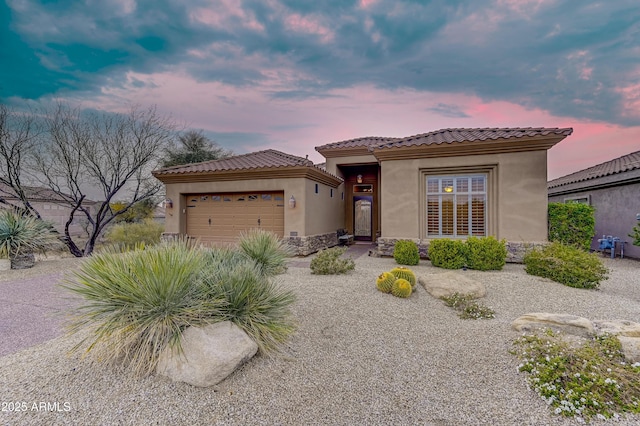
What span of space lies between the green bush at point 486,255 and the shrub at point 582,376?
4.82m

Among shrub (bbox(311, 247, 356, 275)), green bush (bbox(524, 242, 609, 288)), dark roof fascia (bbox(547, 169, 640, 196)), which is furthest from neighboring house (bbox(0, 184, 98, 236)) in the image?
dark roof fascia (bbox(547, 169, 640, 196))

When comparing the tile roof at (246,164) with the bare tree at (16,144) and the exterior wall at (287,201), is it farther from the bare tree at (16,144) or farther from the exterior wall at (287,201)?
the bare tree at (16,144)

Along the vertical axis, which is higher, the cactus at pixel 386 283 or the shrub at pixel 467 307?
the cactus at pixel 386 283

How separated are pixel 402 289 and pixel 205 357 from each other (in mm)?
3843

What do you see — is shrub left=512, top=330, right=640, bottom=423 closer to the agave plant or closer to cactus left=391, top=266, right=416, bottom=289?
cactus left=391, top=266, right=416, bottom=289

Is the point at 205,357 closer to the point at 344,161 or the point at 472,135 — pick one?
the point at 472,135

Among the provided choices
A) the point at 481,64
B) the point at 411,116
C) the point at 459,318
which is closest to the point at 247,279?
the point at 459,318

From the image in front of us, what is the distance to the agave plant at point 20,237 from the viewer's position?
8.84 meters

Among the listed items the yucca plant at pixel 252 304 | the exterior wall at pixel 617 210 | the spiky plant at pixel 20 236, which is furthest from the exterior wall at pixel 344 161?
the yucca plant at pixel 252 304

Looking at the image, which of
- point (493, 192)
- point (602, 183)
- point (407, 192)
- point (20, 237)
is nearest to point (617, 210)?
point (602, 183)

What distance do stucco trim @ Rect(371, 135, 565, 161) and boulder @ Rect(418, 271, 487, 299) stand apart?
4873 millimetres

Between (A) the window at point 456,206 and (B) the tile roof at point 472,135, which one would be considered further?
(A) the window at point 456,206

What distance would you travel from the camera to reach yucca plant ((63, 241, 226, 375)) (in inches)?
112

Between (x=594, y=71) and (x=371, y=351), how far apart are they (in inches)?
504
